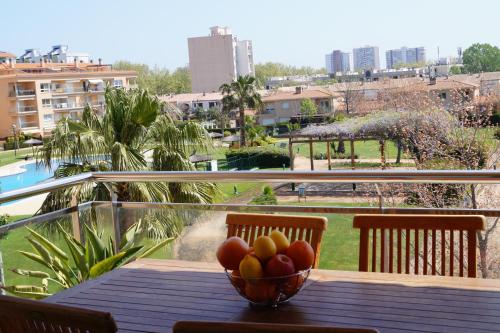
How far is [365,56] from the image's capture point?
6275 cm

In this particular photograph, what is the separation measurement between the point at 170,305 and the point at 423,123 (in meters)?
17.1

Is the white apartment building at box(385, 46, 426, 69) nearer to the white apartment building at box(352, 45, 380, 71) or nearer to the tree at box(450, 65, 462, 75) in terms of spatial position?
the white apartment building at box(352, 45, 380, 71)

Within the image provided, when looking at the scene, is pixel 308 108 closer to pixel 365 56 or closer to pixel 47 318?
pixel 365 56

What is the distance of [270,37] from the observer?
247 ft

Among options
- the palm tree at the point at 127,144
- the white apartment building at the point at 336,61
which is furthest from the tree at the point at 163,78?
the palm tree at the point at 127,144

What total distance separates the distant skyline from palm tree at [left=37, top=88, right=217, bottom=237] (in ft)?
172

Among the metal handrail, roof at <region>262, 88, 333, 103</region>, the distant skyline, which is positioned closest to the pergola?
roof at <region>262, 88, 333, 103</region>

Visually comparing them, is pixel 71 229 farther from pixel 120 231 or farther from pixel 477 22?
pixel 477 22

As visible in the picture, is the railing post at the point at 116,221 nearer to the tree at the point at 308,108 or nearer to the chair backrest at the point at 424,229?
the chair backrest at the point at 424,229

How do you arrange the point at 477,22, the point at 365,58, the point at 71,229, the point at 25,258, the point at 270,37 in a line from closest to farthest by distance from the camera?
the point at 71,229 → the point at 25,258 → the point at 477,22 → the point at 365,58 → the point at 270,37

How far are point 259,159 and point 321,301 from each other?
101 ft

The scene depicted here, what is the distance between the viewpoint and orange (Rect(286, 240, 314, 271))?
157 centimetres

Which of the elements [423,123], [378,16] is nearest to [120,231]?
[423,123]

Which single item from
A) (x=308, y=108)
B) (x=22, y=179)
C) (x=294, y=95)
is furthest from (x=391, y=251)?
(x=294, y=95)
